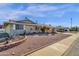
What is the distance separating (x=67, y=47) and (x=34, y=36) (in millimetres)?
582

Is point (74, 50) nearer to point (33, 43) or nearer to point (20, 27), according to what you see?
point (33, 43)

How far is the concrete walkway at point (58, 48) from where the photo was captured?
4301 mm

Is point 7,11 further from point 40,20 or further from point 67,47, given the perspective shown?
point 67,47

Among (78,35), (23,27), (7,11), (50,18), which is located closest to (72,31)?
(78,35)

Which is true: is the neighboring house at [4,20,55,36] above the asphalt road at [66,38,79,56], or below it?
above

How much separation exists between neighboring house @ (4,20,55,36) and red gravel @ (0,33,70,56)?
0.12 metres

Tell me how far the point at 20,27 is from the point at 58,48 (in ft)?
2.36

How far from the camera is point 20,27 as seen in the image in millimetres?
4383

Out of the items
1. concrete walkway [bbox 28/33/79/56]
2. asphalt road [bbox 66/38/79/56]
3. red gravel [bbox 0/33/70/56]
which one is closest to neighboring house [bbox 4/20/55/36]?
red gravel [bbox 0/33/70/56]

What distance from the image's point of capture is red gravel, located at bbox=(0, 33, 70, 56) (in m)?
4.25

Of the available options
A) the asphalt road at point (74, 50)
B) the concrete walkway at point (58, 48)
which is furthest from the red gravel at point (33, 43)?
the asphalt road at point (74, 50)

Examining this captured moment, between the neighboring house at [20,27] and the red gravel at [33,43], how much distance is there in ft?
0.41

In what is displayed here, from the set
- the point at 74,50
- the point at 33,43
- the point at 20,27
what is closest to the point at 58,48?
the point at 74,50

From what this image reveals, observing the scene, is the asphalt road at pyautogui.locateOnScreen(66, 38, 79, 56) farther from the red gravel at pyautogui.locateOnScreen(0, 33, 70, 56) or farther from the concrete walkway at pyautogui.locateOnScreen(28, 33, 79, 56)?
the red gravel at pyautogui.locateOnScreen(0, 33, 70, 56)
